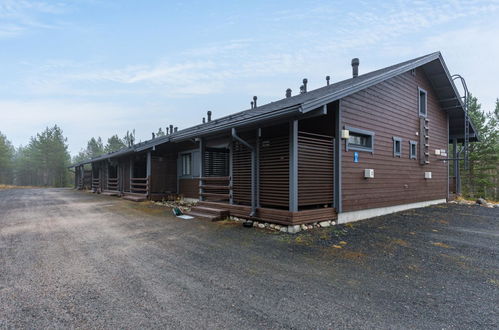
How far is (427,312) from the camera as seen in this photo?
233cm

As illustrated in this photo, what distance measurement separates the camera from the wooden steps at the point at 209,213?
7.04 metres

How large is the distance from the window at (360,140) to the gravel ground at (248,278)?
2492mm

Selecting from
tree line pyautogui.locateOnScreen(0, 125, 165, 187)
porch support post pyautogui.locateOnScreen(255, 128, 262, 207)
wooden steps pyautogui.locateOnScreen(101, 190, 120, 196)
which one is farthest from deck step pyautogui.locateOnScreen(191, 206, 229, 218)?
tree line pyautogui.locateOnScreen(0, 125, 165, 187)

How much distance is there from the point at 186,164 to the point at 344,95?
850cm

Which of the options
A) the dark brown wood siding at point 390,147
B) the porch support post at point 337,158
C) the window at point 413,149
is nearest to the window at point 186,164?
the porch support post at point 337,158

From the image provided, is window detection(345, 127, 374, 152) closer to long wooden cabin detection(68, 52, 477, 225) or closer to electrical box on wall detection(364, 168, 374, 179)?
long wooden cabin detection(68, 52, 477, 225)

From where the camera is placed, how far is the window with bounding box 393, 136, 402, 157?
850 centimetres

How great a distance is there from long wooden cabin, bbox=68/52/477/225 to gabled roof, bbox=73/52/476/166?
0.04 m

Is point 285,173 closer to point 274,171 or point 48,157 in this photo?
point 274,171

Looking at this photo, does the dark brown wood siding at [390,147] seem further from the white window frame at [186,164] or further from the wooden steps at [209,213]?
the white window frame at [186,164]

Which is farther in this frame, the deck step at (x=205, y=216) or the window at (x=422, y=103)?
the window at (x=422, y=103)

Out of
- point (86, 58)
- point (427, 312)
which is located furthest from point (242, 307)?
point (86, 58)

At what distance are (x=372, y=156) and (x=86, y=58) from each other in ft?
50.7

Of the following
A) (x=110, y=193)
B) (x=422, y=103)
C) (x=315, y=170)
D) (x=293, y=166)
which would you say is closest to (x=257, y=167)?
(x=293, y=166)
